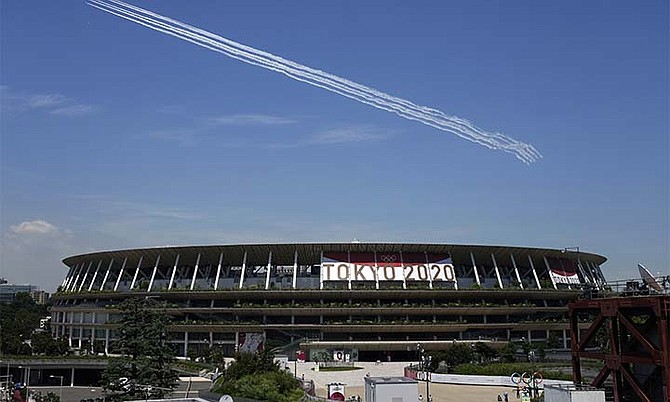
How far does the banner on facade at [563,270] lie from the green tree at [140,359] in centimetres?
6004

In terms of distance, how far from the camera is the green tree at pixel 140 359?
159ft

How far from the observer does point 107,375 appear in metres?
50.1

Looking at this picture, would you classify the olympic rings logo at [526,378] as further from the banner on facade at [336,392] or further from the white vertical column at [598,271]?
the white vertical column at [598,271]

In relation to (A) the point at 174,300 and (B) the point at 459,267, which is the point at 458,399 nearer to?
(B) the point at 459,267

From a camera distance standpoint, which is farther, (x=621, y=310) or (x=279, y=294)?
(x=279, y=294)

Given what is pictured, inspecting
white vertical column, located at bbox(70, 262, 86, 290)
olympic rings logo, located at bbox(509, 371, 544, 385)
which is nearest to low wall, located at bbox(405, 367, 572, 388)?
olympic rings logo, located at bbox(509, 371, 544, 385)

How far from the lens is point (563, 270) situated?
98.3 meters

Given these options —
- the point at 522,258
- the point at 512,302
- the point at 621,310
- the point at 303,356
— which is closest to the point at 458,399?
the point at 621,310

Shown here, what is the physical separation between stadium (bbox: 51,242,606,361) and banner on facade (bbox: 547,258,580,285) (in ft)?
1.34

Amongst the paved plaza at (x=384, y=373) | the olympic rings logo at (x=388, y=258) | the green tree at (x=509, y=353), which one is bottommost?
the paved plaza at (x=384, y=373)

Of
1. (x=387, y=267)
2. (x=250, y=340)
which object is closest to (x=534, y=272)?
(x=387, y=267)

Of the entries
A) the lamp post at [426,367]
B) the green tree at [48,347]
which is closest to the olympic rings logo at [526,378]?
the lamp post at [426,367]

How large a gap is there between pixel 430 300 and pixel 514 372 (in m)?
24.3

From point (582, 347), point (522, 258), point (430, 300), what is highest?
point (522, 258)
